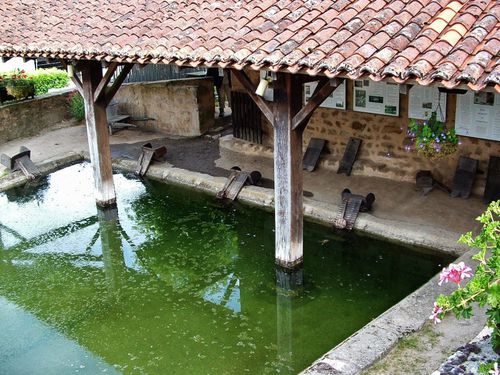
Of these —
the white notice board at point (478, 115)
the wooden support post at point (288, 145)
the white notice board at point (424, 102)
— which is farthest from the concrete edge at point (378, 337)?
the white notice board at point (424, 102)

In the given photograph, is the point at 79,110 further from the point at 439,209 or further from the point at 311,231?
the point at 439,209

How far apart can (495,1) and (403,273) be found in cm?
320

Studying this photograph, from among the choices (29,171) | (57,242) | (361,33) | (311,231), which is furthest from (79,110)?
(361,33)

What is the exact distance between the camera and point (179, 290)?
659 cm

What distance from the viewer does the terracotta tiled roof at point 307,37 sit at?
4227mm

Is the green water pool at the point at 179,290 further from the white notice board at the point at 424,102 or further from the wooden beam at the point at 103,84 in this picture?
the white notice board at the point at 424,102

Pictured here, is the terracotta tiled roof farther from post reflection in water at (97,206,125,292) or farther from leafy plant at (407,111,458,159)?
post reflection in water at (97,206,125,292)

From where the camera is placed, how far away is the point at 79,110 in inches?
550

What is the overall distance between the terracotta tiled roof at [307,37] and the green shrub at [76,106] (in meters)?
→ 6.05

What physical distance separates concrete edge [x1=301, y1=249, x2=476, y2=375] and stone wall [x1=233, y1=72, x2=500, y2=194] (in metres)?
3.20

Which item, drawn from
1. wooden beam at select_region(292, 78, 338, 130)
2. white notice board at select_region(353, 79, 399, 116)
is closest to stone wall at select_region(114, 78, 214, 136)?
white notice board at select_region(353, 79, 399, 116)

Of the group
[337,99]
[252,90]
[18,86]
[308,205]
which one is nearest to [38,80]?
[18,86]

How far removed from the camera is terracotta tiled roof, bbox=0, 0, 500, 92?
423 centimetres

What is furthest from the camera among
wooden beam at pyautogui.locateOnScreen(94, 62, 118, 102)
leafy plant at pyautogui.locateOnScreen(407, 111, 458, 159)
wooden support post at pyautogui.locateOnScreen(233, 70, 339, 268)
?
wooden beam at pyautogui.locateOnScreen(94, 62, 118, 102)
